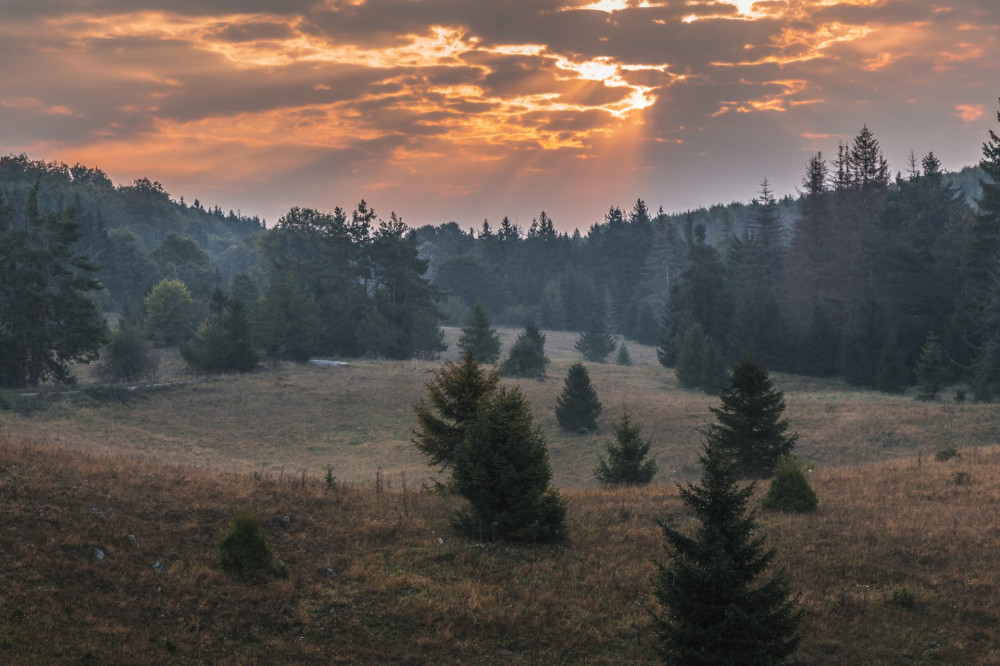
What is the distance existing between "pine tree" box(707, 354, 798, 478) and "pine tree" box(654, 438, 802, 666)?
1537cm

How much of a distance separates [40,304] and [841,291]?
248 ft

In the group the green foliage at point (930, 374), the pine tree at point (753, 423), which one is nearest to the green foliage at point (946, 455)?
the pine tree at point (753, 423)

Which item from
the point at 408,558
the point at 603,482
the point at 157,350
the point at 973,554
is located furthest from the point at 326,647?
the point at 157,350

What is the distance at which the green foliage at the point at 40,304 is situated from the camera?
46.2 meters

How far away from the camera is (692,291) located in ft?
267

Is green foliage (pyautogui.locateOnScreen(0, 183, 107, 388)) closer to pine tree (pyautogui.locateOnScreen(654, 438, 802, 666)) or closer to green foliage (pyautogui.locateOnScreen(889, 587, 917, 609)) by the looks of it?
pine tree (pyautogui.locateOnScreen(654, 438, 802, 666))

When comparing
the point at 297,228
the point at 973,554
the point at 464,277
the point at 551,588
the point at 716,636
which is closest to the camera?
the point at 716,636

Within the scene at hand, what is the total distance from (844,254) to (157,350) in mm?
76711

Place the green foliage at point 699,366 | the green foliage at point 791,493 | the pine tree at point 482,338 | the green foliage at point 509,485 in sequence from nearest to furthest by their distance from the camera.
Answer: the green foliage at point 509,485 < the green foliage at point 791,493 < the green foliage at point 699,366 < the pine tree at point 482,338

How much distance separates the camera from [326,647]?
1142cm

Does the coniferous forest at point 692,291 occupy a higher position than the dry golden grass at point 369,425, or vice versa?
the coniferous forest at point 692,291

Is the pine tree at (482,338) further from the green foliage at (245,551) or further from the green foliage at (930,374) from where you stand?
the green foliage at (245,551)

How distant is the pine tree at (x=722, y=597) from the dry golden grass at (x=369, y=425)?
23.9 metres

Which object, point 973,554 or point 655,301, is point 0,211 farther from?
point 655,301
